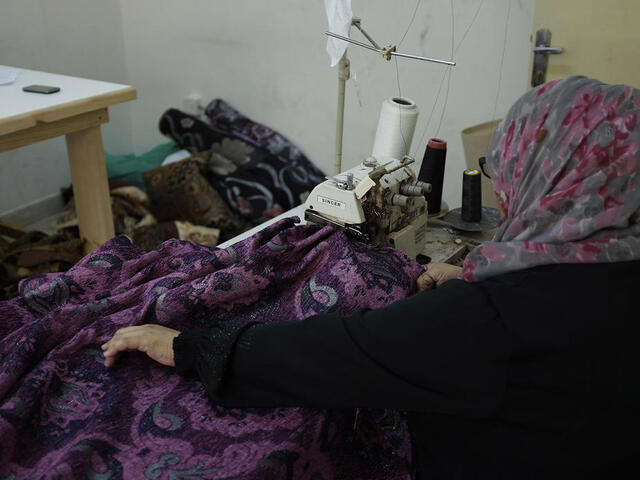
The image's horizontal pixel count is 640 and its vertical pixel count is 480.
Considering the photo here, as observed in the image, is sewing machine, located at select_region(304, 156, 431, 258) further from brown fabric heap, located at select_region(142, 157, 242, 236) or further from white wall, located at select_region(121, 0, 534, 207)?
brown fabric heap, located at select_region(142, 157, 242, 236)

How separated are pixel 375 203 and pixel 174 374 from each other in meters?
0.70

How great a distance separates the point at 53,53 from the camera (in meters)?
3.75

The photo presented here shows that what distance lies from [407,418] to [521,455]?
0.92ft

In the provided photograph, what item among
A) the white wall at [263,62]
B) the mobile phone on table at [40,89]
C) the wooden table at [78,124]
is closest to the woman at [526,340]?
the wooden table at [78,124]

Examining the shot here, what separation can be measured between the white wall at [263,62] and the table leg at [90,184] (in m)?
1.12

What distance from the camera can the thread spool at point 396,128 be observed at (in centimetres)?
190

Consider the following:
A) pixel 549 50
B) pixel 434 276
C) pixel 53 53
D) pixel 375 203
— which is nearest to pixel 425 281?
pixel 434 276

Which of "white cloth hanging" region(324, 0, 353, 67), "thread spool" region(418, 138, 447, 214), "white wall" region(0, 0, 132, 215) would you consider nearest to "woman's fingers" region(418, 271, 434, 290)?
"thread spool" region(418, 138, 447, 214)

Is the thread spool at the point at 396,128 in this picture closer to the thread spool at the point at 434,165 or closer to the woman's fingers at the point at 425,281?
the thread spool at the point at 434,165

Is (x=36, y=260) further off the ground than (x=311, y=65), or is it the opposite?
(x=311, y=65)

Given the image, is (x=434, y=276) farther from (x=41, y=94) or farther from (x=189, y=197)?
(x=189, y=197)

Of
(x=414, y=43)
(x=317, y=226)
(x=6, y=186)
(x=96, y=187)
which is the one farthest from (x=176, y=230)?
(x=317, y=226)

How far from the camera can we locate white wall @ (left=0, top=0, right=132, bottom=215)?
139 inches

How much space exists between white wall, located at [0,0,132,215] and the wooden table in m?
0.98
